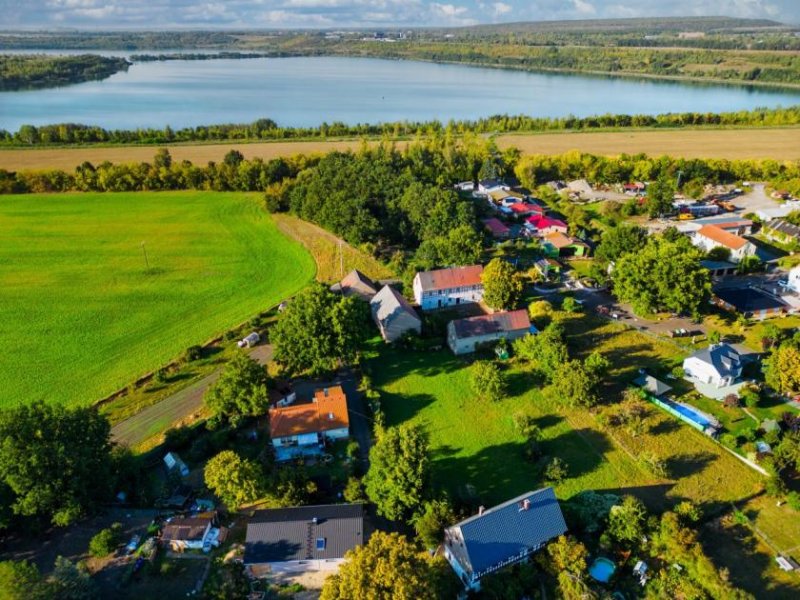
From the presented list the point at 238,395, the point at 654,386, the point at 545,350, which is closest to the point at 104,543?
the point at 238,395

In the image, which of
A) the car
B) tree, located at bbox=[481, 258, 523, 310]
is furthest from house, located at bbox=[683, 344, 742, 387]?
the car

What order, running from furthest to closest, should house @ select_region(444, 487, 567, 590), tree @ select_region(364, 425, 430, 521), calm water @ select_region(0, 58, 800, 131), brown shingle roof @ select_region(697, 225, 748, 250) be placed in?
calm water @ select_region(0, 58, 800, 131) < brown shingle roof @ select_region(697, 225, 748, 250) < tree @ select_region(364, 425, 430, 521) < house @ select_region(444, 487, 567, 590)

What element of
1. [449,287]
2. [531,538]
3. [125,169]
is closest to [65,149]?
[125,169]

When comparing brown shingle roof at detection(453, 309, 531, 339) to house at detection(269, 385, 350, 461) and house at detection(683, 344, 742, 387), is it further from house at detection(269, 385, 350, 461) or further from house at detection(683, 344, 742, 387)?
house at detection(683, 344, 742, 387)

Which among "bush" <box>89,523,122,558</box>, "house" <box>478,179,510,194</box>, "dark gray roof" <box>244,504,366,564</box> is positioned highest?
"house" <box>478,179,510,194</box>

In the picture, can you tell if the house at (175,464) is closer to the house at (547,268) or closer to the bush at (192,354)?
the bush at (192,354)

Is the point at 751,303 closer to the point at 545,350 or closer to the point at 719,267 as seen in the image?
the point at 719,267
